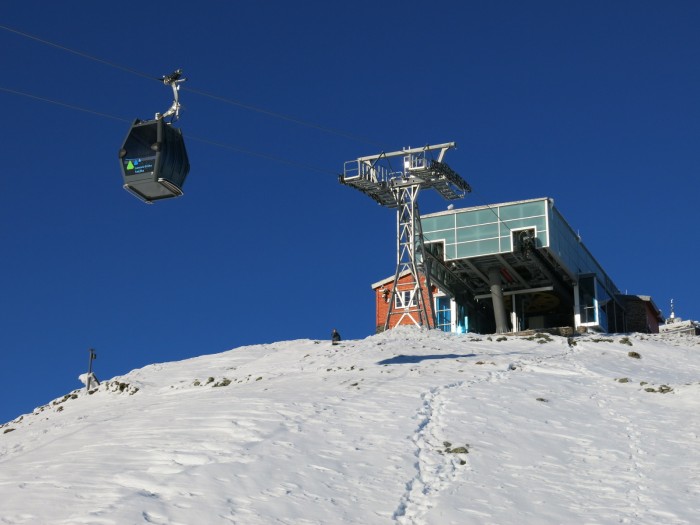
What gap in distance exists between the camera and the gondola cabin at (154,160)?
2433cm

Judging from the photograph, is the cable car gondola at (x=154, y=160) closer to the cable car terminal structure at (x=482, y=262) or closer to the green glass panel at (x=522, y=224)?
the cable car terminal structure at (x=482, y=262)

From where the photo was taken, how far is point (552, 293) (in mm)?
59656

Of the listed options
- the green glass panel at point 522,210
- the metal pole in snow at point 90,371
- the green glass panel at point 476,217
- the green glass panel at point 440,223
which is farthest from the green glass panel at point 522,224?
the metal pole in snow at point 90,371

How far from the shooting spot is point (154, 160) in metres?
24.3

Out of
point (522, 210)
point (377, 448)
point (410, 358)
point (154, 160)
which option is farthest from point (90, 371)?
point (522, 210)

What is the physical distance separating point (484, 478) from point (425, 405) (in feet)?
20.5

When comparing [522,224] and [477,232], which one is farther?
[477,232]

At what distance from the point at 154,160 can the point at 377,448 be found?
9.22m

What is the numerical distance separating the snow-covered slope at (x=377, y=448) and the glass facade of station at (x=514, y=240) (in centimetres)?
2041

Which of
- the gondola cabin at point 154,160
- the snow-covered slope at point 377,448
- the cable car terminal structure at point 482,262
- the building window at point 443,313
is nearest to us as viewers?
the snow-covered slope at point 377,448

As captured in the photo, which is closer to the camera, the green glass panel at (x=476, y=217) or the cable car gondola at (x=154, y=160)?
the cable car gondola at (x=154, y=160)

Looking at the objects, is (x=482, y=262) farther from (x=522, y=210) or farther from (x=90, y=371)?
(x=90, y=371)

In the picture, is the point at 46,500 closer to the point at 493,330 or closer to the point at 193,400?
the point at 193,400

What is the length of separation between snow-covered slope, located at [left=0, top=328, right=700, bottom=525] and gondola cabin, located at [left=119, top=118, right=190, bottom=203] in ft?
17.6
